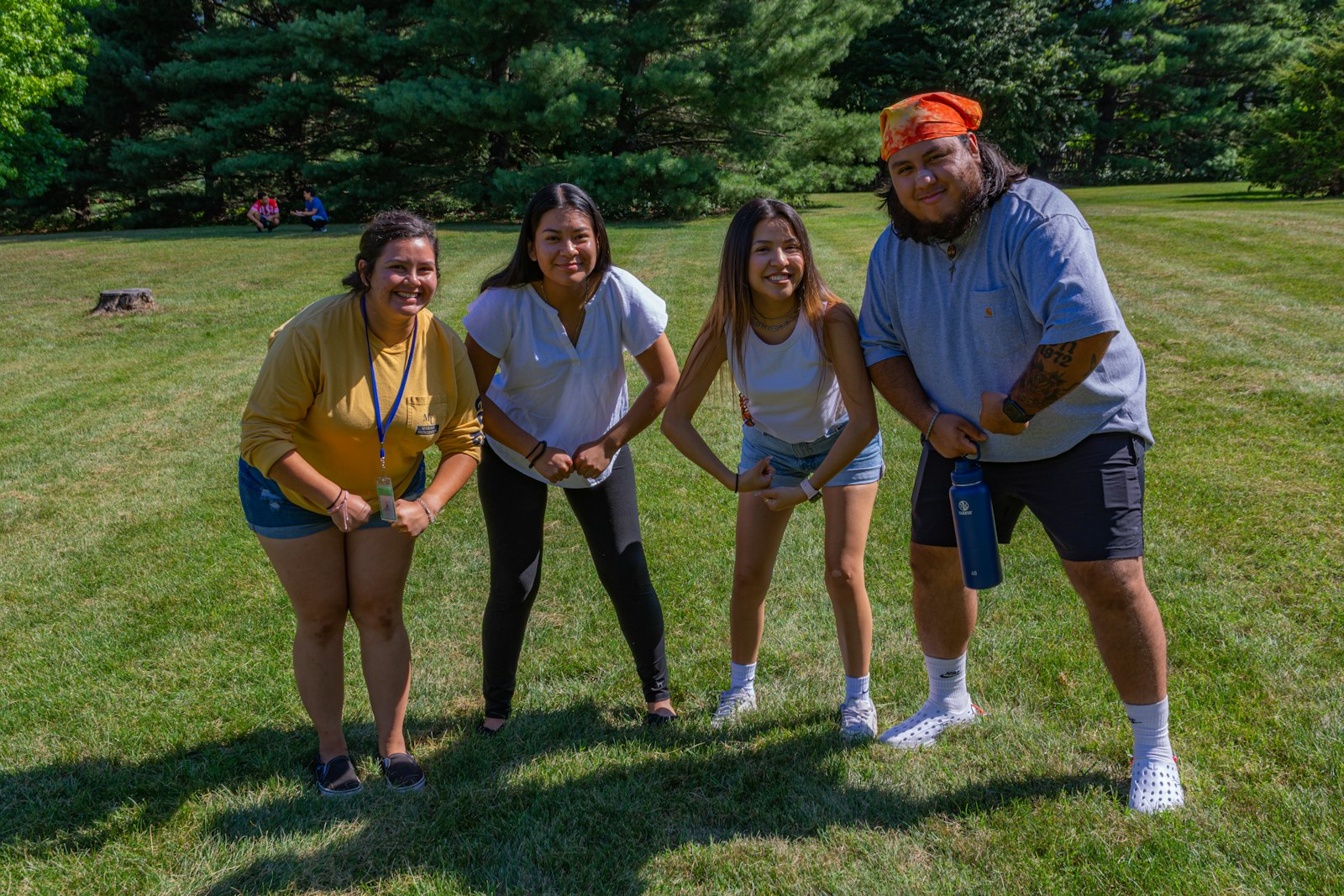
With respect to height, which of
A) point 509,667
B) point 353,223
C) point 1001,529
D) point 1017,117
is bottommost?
point 509,667

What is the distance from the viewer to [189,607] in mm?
4758

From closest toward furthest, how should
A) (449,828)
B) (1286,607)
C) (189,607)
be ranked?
(449,828), (1286,607), (189,607)

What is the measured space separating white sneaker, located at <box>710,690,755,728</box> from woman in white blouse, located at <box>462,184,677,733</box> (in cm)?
42

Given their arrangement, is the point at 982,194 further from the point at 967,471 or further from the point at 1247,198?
the point at 1247,198

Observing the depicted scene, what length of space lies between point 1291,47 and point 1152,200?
1487 cm

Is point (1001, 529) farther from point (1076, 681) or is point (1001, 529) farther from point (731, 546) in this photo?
point (731, 546)

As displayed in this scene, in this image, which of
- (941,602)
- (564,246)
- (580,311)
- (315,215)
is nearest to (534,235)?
(564,246)

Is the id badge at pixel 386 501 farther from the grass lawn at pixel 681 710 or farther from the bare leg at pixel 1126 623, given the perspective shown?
the bare leg at pixel 1126 623

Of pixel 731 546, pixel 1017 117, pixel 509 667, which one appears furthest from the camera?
pixel 1017 117

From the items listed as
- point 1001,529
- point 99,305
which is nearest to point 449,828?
point 1001,529

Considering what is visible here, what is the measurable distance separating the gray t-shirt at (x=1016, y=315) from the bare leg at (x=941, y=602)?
429 millimetres

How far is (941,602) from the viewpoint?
332 centimetres

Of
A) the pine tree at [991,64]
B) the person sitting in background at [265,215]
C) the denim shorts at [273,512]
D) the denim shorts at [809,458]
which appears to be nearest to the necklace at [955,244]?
the denim shorts at [809,458]

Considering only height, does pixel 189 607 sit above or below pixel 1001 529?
→ below
